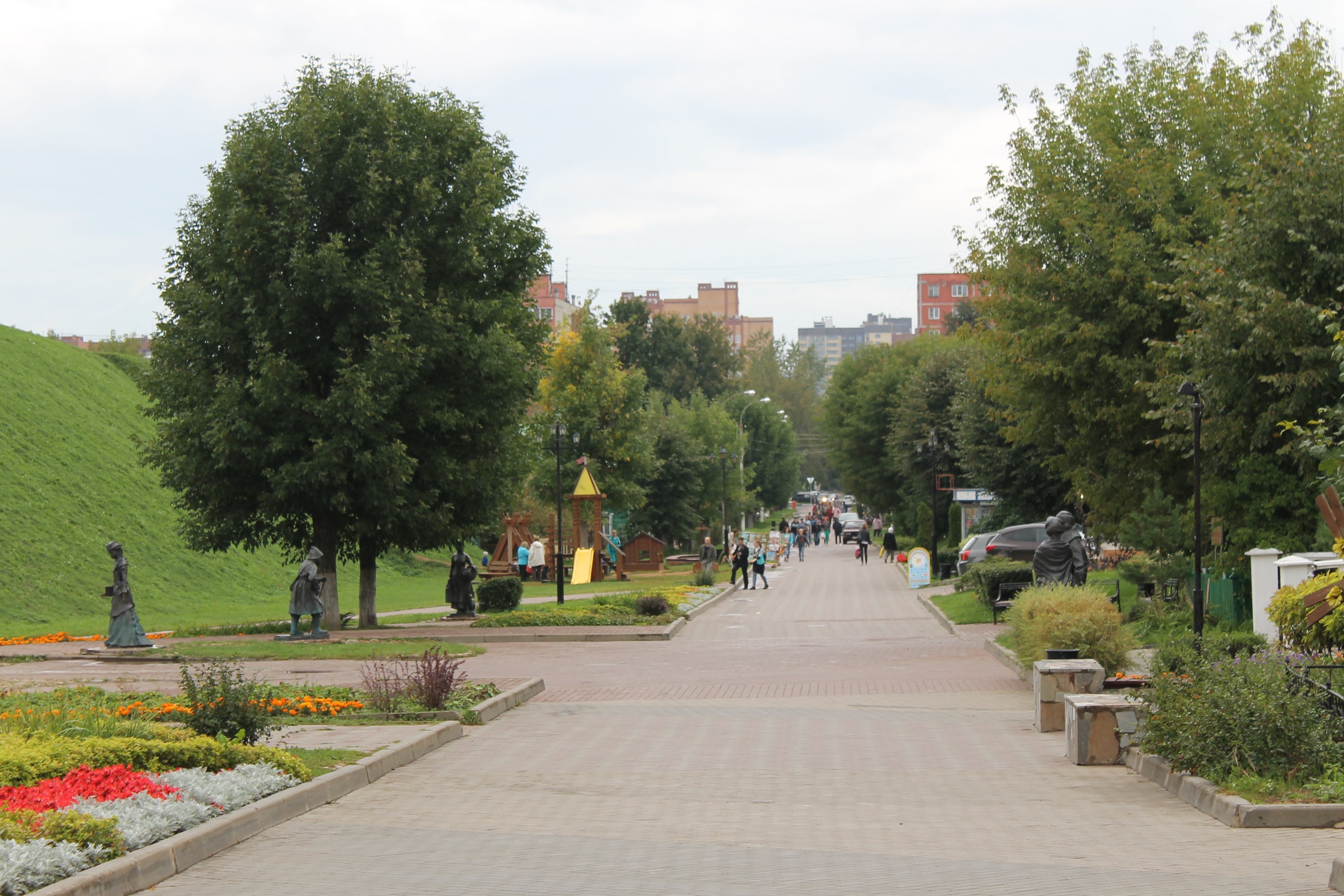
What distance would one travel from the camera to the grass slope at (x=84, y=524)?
99.2 ft

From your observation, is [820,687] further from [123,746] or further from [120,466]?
[120,466]

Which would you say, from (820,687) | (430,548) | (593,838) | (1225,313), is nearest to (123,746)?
(593,838)

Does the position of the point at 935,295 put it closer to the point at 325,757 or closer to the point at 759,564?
the point at 759,564

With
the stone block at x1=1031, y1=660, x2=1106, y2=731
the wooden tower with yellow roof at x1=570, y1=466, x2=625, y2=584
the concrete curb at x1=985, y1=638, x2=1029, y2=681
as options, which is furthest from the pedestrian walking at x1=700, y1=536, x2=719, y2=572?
the stone block at x1=1031, y1=660, x2=1106, y2=731

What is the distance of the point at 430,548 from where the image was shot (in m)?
26.9

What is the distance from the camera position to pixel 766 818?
820 cm

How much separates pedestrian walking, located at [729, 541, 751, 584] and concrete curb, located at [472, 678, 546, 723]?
24.1 meters

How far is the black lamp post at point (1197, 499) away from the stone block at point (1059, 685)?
474 centimetres

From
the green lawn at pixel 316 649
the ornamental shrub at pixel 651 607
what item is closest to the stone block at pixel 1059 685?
the green lawn at pixel 316 649

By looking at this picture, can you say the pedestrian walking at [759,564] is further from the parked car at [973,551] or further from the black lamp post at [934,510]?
the parked car at [973,551]

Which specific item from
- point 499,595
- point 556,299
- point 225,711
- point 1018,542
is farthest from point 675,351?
point 225,711

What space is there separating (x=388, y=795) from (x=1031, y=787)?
14.9ft

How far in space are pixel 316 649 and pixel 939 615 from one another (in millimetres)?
13296

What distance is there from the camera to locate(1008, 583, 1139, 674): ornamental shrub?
13.6 metres
